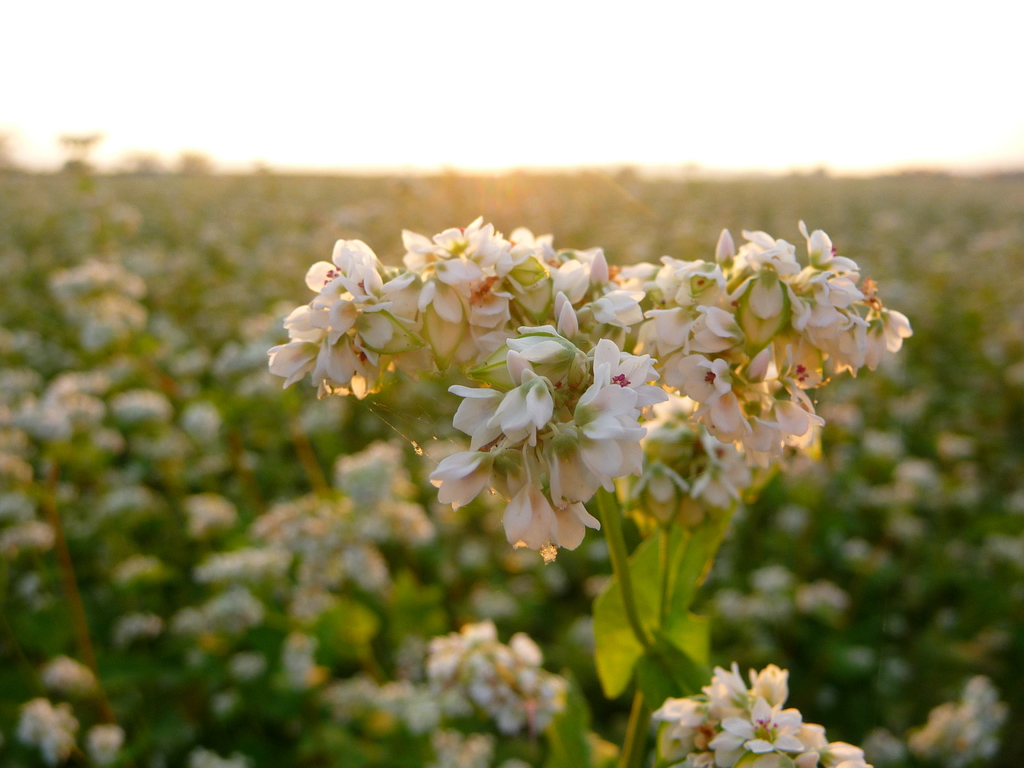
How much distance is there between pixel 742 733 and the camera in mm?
1097

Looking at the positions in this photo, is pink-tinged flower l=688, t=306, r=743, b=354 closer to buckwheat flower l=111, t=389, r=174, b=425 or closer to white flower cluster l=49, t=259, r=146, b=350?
buckwheat flower l=111, t=389, r=174, b=425

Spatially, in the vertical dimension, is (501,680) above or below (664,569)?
below

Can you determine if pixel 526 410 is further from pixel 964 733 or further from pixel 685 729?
pixel 964 733

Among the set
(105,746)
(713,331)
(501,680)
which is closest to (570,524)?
(713,331)

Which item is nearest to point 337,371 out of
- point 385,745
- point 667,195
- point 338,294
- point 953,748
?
point 338,294

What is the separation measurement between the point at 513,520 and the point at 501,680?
58.3 inches

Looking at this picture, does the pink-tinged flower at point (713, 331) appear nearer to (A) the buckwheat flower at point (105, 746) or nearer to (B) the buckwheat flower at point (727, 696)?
(B) the buckwheat flower at point (727, 696)

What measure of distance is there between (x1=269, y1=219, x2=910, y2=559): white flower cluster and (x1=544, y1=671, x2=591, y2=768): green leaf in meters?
1.31

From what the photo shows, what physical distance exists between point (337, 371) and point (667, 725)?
0.92 m

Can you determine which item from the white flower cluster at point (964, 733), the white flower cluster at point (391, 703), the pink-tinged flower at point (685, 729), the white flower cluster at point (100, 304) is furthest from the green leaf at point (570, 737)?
the white flower cluster at point (100, 304)

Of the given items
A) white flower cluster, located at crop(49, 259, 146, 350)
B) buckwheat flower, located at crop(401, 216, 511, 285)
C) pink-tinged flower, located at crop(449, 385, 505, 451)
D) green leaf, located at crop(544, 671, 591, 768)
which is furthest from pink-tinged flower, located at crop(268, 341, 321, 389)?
white flower cluster, located at crop(49, 259, 146, 350)

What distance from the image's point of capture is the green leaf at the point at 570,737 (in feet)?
6.55

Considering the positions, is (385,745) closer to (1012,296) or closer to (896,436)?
(896,436)

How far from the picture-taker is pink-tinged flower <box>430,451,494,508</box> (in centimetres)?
89
